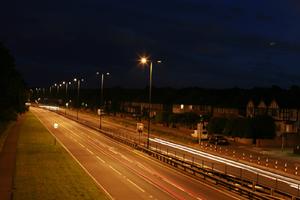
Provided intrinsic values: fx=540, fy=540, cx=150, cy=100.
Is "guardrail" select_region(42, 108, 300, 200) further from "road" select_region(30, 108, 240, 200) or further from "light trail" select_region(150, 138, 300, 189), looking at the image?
"light trail" select_region(150, 138, 300, 189)

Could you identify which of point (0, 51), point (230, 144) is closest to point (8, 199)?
point (230, 144)

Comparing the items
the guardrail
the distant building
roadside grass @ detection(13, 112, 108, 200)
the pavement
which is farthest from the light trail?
the distant building

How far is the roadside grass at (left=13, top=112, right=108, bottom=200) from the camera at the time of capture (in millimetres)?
29328

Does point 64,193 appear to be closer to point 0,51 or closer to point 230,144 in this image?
point 230,144

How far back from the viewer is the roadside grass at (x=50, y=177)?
29.3m

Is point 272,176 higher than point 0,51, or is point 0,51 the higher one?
A: point 0,51

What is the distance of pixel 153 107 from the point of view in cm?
16712

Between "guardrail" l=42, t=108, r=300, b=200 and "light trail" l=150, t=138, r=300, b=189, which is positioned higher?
"guardrail" l=42, t=108, r=300, b=200

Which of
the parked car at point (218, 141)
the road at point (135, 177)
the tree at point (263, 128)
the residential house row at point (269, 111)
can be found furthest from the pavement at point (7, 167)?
the residential house row at point (269, 111)

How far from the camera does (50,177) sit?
36219 mm

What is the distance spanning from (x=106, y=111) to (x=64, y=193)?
487 feet

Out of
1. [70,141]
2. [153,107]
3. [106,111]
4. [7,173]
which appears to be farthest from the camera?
[106,111]

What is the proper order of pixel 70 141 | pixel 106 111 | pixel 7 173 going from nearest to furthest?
pixel 7 173 < pixel 70 141 < pixel 106 111

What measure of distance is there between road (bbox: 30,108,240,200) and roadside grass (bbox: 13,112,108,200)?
0.94m
